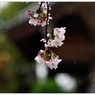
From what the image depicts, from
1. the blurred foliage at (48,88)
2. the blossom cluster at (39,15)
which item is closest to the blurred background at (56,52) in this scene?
the blurred foliage at (48,88)

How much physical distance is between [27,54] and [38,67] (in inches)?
13.9

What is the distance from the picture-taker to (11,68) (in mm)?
3600

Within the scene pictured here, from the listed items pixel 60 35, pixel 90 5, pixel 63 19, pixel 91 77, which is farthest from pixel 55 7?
pixel 60 35

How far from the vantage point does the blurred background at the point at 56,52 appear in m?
2.69

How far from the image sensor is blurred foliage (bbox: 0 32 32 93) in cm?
339

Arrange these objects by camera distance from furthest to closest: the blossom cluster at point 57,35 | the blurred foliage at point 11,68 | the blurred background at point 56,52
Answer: the blurred foliage at point 11,68 → the blurred background at point 56,52 → the blossom cluster at point 57,35

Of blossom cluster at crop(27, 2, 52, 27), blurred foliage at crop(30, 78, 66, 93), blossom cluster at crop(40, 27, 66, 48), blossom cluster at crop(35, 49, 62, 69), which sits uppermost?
blossom cluster at crop(27, 2, 52, 27)

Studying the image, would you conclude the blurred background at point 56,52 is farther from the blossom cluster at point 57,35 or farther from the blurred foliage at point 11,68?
the blossom cluster at point 57,35

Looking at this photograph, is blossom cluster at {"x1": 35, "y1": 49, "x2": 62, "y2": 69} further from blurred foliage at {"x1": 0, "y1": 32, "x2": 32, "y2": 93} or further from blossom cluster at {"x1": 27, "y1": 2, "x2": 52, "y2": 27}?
blurred foliage at {"x1": 0, "y1": 32, "x2": 32, "y2": 93}

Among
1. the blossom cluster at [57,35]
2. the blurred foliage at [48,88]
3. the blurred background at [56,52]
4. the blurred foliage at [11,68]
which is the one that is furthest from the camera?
the blurred foliage at [11,68]

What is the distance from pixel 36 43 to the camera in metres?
3.23

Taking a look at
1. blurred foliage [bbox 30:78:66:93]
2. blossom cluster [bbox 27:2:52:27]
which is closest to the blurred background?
blurred foliage [bbox 30:78:66:93]

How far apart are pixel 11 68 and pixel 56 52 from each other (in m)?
1.01

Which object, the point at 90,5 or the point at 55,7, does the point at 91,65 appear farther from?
the point at 55,7
